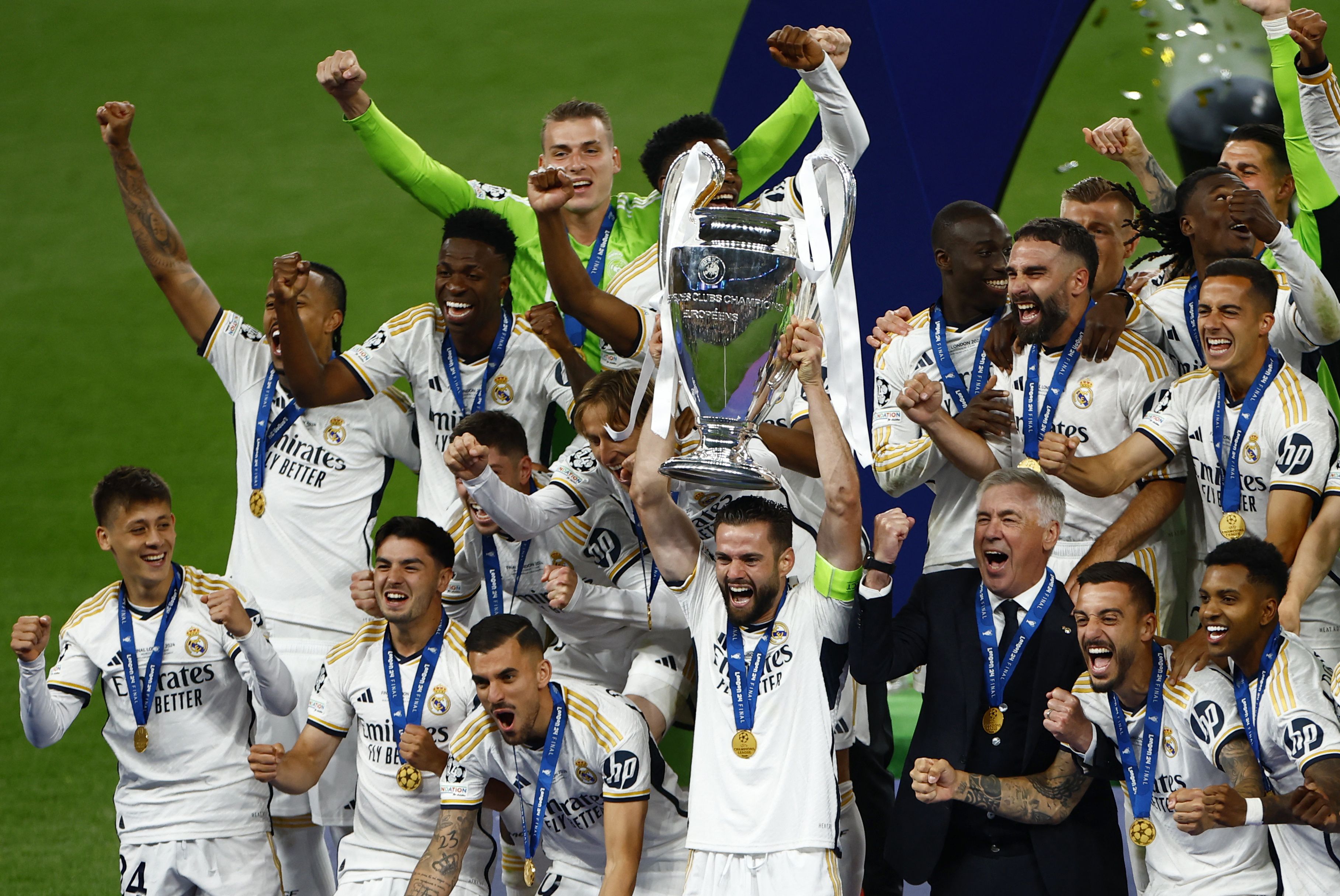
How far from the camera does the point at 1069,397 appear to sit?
4.61m

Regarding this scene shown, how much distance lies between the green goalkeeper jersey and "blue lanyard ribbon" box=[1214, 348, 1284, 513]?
1.91 metres

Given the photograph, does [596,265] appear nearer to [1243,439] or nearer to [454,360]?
[454,360]

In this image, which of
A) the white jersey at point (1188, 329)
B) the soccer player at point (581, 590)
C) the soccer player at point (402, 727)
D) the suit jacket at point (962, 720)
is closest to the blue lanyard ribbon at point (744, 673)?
the suit jacket at point (962, 720)

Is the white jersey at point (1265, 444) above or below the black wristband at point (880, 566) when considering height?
above

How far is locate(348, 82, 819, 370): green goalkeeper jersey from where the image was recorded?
5430mm

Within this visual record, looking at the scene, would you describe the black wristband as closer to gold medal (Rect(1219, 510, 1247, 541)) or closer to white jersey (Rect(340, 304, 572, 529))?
gold medal (Rect(1219, 510, 1247, 541))

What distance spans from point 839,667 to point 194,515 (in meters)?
9.40

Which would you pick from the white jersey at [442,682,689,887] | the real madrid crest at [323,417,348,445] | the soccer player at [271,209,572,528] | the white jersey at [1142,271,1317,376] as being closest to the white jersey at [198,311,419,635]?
the real madrid crest at [323,417,348,445]

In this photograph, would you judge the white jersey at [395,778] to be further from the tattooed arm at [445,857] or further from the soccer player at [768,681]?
the soccer player at [768,681]

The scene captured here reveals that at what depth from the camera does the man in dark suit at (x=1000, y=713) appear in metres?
4.03

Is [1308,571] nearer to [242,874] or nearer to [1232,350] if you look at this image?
[1232,350]

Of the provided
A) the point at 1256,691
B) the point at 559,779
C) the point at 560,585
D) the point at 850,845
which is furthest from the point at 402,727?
the point at 1256,691

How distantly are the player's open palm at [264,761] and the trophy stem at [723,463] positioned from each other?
194 cm

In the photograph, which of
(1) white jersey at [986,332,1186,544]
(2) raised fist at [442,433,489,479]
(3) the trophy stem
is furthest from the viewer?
(1) white jersey at [986,332,1186,544]
